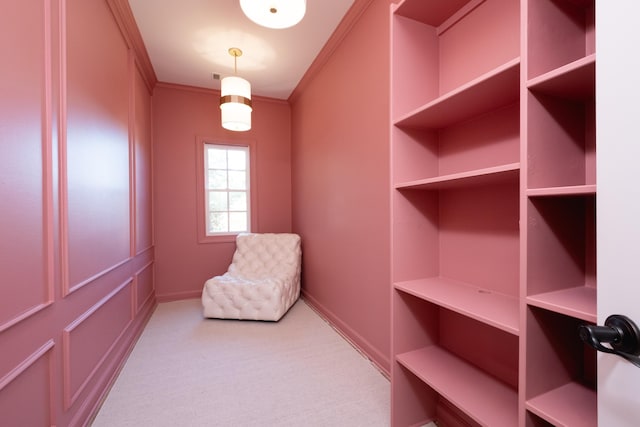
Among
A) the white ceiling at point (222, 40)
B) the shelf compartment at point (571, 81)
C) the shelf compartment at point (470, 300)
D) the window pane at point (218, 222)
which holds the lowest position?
the shelf compartment at point (470, 300)

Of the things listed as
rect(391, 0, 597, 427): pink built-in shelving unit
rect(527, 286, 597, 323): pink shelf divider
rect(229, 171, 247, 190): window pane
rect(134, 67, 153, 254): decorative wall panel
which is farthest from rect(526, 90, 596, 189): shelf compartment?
rect(229, 171, 247, 190): window pane

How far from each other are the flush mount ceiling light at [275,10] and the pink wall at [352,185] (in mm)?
684

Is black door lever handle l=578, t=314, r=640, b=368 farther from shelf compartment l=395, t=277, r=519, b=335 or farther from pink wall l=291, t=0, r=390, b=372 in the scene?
pink wall l=291, t=0, r=390, b=372

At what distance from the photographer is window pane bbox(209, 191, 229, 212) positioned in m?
4.04

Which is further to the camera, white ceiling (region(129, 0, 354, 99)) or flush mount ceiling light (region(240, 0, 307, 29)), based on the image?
white ceiling (region(129, 0, 354, 99))

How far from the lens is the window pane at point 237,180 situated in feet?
13.6

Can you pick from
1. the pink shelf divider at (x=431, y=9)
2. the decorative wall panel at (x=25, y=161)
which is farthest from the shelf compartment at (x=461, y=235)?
the decorative wall panel at (x=25, y=161)

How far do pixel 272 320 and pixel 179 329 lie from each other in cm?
96

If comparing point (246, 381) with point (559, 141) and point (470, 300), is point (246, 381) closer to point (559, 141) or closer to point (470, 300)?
point (470, 300)

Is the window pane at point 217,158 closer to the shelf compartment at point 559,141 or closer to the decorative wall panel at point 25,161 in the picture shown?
the decorative wall panel at point 25,161

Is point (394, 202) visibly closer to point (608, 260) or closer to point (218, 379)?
point (608, 260)

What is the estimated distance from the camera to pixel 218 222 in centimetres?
408

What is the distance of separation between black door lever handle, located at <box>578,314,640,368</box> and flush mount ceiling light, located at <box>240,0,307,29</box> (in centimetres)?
206

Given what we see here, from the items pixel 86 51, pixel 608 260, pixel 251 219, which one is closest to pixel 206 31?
pixel 86 51
